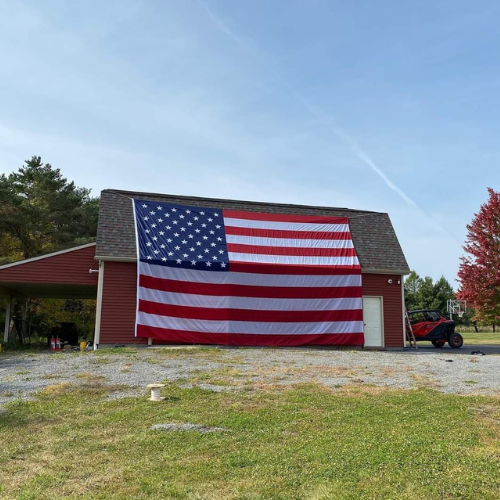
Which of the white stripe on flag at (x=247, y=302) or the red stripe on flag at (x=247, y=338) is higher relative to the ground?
the white stripe on flag at (x=247, y=302)

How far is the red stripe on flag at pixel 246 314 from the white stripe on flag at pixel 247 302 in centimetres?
10

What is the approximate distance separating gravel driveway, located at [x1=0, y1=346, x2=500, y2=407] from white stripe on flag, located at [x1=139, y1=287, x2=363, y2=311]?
250 centimetres

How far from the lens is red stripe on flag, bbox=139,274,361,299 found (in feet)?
52.0

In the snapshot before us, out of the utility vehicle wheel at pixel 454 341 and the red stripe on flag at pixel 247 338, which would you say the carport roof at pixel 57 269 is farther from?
the utility vehicle wheel at pixel 454 341

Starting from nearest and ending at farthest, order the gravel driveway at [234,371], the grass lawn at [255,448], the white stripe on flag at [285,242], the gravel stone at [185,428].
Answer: the grass lawn at [255,448] < the gravel stone at [185,428] < the gravel driveway at [234,371] < the white stripe on flag at [285,242]

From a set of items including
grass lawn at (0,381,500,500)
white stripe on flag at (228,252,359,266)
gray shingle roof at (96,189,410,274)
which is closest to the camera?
grass lawn at (0,381,500,500)

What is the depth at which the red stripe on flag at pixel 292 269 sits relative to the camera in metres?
16.6

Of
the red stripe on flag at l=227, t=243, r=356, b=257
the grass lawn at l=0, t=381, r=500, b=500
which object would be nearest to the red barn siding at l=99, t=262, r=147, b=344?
the red stripe on flag at l=227, t=243, r=356, b=257

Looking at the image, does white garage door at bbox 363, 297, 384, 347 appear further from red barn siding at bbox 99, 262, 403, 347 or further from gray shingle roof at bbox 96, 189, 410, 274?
red barn siding at bbox 99, 262, 403, 347

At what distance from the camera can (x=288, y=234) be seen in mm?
17922

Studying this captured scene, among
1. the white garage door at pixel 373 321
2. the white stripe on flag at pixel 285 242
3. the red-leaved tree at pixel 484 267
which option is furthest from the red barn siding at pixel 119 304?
the red-leaved tree at pixel 484 267

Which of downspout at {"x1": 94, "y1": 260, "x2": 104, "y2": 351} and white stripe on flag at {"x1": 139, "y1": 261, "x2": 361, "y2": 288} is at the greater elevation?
white stripe on flag at {"x1": 139, "y1": 261, "x2": 361, "y2": 288}

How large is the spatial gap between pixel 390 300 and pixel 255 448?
14.6 meters

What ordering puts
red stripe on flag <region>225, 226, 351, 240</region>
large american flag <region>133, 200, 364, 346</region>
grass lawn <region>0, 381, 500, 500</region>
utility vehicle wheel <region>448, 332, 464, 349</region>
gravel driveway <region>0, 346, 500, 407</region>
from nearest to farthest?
grass lawn <region>0, 381, 500, 500</region>
gravel driveway <region>0, 346, 500, 407</region>
large american flag <region>133, 200, 364, 346</region>
red stripe on flag <region>225, 226, 351, 240</region>
utility vehicle wheel <region>448, 332, 464, 349</region>
